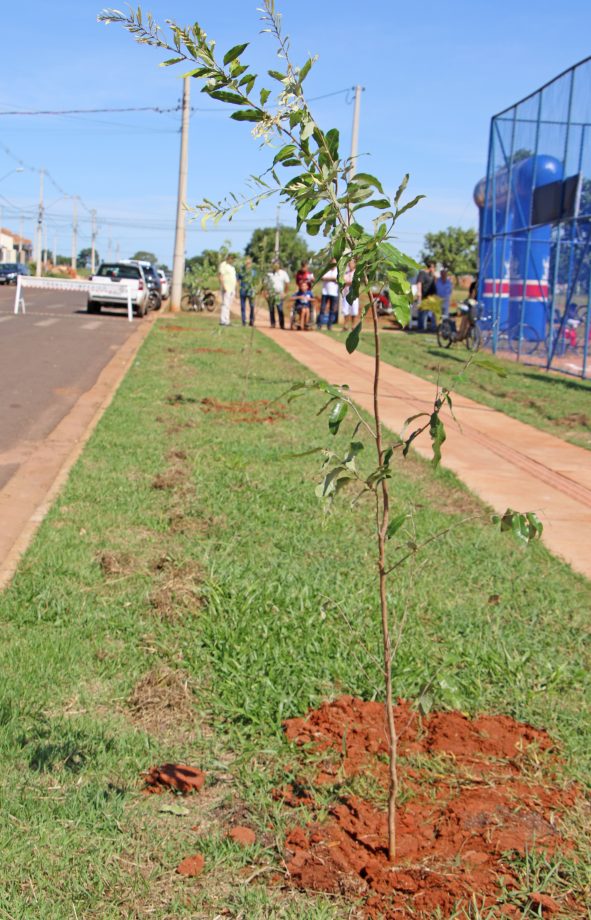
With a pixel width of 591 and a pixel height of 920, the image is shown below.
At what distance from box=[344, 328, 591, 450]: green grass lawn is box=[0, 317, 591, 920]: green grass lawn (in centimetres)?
369

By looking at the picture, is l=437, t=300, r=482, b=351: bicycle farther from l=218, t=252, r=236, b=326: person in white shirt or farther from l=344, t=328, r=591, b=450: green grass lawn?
l=218, t=252, r=236, b=326: person in white shirt

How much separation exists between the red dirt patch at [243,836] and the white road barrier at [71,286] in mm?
27035

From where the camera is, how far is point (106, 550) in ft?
18.4

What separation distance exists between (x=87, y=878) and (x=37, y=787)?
51cm

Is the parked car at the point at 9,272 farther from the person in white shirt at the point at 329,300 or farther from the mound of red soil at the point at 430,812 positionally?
the mound of red soil at the point at 430,812

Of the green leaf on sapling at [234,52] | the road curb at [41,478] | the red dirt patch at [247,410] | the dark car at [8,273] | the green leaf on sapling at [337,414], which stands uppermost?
the dark car at [8,273]

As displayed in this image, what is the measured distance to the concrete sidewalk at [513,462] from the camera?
6922mm

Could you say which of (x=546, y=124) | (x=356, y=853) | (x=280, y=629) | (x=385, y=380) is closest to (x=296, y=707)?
(x=280, y=629)

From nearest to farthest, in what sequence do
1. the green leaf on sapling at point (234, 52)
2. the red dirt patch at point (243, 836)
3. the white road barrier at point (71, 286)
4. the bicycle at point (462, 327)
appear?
the green leaf on sapling at point (234, 52)
the red dirt patch at point (243, 836)
the bicycle at point (462, 327)
the white road barrier at point (71, 286)

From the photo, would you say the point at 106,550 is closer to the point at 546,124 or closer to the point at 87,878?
the point at 87,878

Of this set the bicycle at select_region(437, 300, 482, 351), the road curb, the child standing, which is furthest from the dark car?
the road curb

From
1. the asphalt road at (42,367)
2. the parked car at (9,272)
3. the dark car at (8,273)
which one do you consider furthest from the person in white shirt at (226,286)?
the dark car at (8,273)

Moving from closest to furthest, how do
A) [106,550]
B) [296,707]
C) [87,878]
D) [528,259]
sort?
[87,878]
[296,707]
[106,550]
[528,259]

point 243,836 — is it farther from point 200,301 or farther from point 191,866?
point 200,301
